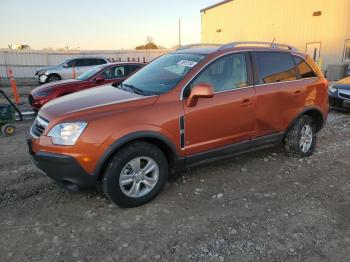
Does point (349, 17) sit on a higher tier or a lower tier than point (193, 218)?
higher

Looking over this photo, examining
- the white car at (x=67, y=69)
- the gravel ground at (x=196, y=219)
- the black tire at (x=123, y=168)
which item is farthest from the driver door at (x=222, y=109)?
the white car at (x=67, y=69)

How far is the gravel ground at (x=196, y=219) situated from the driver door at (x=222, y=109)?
2.02 feet

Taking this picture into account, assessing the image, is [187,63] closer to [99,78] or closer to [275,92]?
[275,92]

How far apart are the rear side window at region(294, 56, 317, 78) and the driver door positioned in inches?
45.2

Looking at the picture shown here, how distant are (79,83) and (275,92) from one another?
5.39m

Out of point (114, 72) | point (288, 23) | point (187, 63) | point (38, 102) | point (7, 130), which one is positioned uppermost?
point (288, 23)

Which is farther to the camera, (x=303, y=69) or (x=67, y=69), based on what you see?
(x=67, y=69)

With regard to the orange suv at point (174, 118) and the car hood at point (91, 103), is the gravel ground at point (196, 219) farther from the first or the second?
the car hood at point (91, 103)

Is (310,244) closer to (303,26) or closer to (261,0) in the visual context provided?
(303,26)

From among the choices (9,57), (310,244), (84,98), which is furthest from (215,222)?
(9,57)

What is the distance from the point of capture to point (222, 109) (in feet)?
13.0

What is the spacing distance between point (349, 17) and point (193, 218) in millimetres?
19585

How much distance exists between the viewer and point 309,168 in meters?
4.77

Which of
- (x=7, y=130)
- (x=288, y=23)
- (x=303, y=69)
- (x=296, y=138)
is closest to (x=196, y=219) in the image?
(x=296, y=138)
